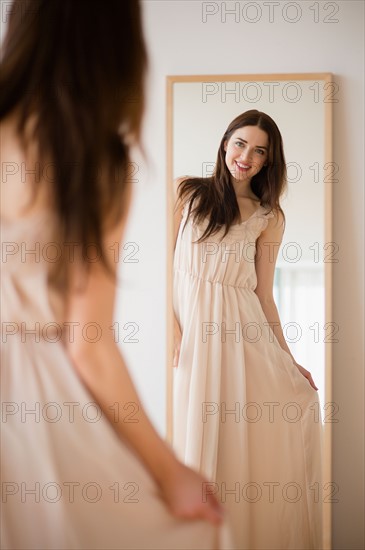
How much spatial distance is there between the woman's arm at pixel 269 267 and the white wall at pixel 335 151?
16cm

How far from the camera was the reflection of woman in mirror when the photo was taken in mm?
1687

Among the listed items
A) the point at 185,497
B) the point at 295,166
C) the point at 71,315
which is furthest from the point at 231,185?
the point at 185,497

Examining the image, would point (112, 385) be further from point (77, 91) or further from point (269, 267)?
point (269, 267)

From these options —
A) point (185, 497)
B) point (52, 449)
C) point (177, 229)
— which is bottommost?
point (185, 497)

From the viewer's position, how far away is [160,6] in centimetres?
175

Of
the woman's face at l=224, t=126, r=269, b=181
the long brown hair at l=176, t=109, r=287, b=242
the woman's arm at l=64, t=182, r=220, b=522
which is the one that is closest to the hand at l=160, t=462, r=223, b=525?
the woman's arm at l=64, t=182, r=220, b=522

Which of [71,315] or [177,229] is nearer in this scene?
[71,315]

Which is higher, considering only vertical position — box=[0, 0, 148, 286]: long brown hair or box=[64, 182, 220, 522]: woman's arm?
box=[0, 0, 148, 286]: long brown hair

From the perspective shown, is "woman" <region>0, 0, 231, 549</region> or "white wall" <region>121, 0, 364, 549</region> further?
"white wall" <region>121, 0, 364, 549</region>

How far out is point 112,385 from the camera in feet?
3.90

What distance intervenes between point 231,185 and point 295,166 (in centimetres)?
17

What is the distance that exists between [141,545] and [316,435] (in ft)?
2.23

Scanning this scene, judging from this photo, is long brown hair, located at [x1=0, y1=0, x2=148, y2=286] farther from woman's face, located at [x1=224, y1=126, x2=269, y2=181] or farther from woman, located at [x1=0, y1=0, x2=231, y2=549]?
woman's face, located at [x1=224, y1=126, x2=269, y2=181]

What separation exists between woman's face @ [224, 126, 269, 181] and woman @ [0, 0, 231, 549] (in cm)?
48
